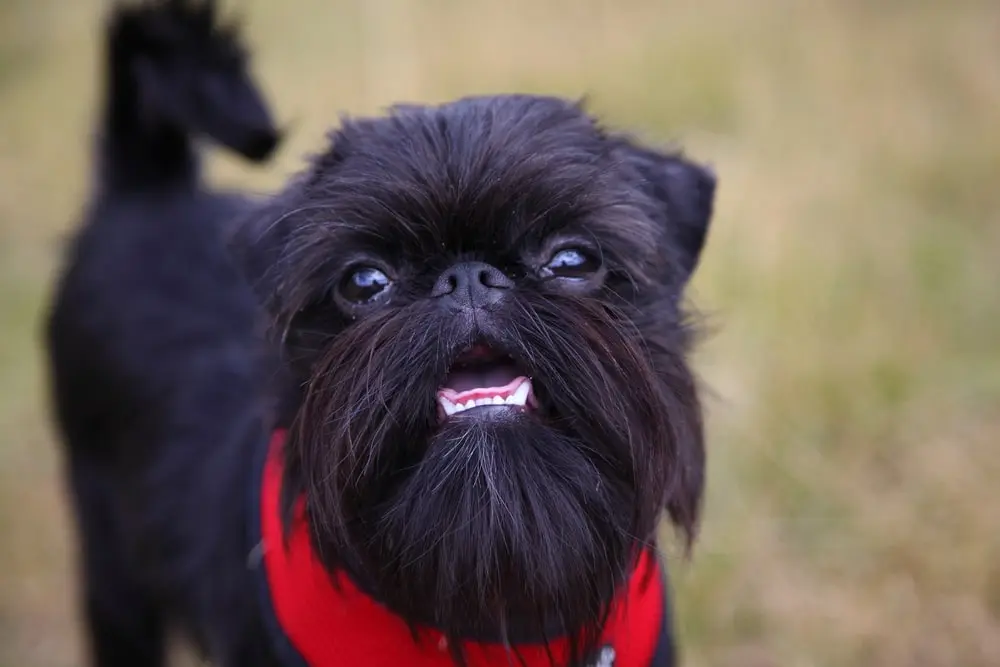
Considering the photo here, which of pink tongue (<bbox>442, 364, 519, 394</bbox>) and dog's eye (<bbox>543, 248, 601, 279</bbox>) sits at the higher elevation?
dog's eye (<bbox>543, 248, 601, 279</bbox>)

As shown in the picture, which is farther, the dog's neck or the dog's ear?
the dog's neck

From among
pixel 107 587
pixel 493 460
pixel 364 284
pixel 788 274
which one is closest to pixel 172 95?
pixel 364 284

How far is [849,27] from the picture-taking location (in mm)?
6453

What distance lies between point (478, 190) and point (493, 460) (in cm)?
47

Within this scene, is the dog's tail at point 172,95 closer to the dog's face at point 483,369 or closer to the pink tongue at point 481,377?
the dog's face at point 483,369

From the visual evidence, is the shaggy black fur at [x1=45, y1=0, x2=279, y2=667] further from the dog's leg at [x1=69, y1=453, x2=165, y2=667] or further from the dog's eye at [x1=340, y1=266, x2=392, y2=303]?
the dog's eye at [x1=340, y1=266, x2=392, y2=303]

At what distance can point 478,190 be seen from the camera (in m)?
1.72

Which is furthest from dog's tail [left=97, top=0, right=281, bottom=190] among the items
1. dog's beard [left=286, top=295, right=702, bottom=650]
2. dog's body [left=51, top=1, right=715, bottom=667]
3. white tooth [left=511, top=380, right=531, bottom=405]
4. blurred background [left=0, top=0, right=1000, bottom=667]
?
white tooth [left=511, top=380, right=531, bottom=405]

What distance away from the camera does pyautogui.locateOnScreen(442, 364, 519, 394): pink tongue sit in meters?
1.71

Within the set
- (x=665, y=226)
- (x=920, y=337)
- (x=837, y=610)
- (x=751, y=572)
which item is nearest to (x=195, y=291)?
(x=665, y=226)

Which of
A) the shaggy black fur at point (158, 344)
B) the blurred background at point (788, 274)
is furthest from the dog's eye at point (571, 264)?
the shaggy black fur at point (158, 344)

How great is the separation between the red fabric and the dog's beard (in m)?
0.18

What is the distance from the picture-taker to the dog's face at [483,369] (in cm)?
164

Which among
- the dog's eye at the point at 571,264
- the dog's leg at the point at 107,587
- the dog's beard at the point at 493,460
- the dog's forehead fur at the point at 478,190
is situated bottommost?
the dog's leg at the point at 107,587
